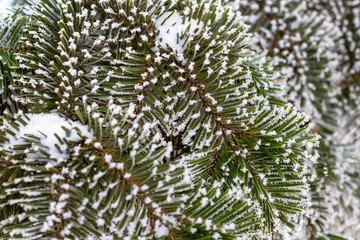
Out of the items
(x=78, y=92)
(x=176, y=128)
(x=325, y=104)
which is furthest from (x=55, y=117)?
(x=325, y=104)

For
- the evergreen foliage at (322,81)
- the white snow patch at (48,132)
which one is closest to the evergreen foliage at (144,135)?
the white snow patch at (48,132)

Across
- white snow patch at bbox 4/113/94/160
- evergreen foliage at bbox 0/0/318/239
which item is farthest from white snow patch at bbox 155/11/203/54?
white snow patch at bbox 4/113/94/160

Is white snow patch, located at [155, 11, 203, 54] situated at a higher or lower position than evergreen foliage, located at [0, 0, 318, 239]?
higher

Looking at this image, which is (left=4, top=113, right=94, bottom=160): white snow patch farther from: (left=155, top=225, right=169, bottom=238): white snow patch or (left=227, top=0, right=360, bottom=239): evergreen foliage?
(left=227, top=0, right=360, bottom=239): evergreen foliage

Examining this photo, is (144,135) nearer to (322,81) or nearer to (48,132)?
(48,132)

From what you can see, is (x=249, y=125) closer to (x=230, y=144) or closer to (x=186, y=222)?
(x=230, y=144)

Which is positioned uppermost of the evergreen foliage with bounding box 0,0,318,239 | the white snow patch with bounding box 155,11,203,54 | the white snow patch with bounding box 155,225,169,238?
the white snow patch with bounding box 155,11,203,54

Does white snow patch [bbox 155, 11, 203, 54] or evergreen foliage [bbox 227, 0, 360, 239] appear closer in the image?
white snow patch [bbox 155, 11, 203, 54]

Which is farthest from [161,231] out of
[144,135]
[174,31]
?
[174,31]
